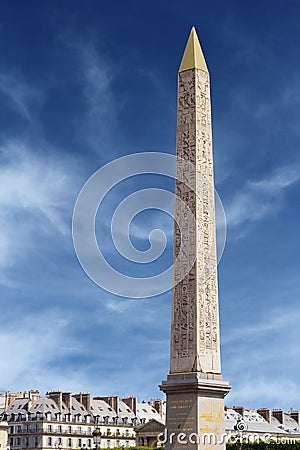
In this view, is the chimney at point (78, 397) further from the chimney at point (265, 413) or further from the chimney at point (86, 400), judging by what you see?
the chimney at point (265, 413)

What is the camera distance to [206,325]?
1105 inches

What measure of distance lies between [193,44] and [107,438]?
70052 mm

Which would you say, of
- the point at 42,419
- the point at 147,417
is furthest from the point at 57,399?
the point at 147,417

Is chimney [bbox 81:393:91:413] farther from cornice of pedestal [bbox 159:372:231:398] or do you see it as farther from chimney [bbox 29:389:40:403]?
cornice of pedestal [bbox 159:372:231:398]

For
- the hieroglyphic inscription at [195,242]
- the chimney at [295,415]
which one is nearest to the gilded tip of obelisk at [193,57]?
the hieroglyphic inscription at [195,242]

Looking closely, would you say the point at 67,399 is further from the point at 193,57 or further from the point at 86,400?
the point at 193,57

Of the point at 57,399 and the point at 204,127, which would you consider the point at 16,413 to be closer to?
the point at 57,399

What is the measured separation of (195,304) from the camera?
28.1 m

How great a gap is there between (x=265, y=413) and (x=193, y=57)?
87751mm

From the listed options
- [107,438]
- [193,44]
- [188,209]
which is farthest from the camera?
[107,438]

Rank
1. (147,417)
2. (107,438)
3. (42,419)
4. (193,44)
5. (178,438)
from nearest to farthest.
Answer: (178,438) < (193,44) < (42,419) < (107,438) < (147,417)

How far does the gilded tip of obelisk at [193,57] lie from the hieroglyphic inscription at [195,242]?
1.06 ft

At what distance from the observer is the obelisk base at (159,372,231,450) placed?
27.1m

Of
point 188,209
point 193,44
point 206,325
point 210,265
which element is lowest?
point 206,325
